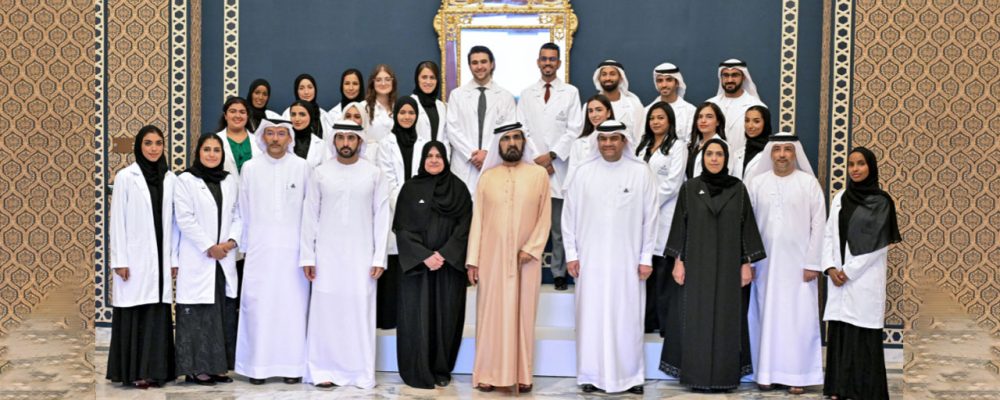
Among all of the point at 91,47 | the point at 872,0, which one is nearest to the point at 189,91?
the point at 872,0

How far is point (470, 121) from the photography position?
638 cm

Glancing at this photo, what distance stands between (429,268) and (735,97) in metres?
2.25

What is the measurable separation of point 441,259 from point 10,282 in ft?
12.2

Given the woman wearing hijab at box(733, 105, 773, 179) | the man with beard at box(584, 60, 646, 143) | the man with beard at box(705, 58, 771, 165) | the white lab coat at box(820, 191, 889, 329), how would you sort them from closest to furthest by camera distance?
the white lab coat at box(820, 191, 889, 329) → the woman wearing hijab at box(733, 105, 773, 179) → the man with beard at box(705, 58, 771, 165) → the man with beard at box(584, 60, 646, 143)

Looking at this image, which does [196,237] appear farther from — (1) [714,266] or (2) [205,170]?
(1) [714,266]

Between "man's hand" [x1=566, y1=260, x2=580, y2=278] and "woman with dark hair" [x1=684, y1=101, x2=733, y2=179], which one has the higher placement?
"woman with dark hair" [x1=684, y1=101, x2=733, y2=179]

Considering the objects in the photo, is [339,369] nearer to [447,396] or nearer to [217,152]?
[447,396]

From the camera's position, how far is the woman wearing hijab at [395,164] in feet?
19.7

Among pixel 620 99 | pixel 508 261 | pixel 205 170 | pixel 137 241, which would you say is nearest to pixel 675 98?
pixel 620 99

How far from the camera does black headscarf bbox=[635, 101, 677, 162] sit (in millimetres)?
5902

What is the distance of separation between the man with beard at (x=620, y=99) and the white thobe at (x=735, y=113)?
446mm

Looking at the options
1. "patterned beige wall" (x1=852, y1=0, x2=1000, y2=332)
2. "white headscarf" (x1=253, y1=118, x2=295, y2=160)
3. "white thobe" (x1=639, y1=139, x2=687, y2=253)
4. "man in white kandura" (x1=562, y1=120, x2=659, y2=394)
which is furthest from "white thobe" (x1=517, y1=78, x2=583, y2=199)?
"patterned beige wall" (x1=852, y1=0, x2=1000, y2=332)

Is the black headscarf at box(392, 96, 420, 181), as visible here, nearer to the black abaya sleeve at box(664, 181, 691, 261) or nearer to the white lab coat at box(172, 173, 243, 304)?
the white lab coat at box(172, 173, 243, 304)

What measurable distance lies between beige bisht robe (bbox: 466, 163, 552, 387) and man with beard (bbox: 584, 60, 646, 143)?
3.58 feet
